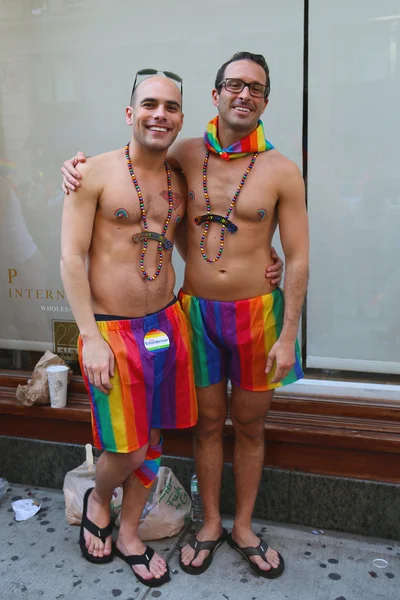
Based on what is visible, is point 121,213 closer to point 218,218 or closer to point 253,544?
point 218,218

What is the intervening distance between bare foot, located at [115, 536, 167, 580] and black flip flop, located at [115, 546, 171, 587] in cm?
1

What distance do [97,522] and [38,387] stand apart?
3.18ft

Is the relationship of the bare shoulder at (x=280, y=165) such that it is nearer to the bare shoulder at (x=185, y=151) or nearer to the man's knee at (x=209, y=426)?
the bare shoulder at (x=185, y=151)

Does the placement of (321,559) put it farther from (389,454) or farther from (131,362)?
(131,362)

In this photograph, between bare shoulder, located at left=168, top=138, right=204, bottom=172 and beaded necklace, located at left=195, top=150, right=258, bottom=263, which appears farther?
bare shoulder, located at left=168, top=138, right=204, bottom=172

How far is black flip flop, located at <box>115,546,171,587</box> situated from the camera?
2.71 metres

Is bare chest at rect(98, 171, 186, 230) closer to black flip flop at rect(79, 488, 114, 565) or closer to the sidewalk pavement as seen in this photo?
black flip flop at rect(79, 488, 114, 565)

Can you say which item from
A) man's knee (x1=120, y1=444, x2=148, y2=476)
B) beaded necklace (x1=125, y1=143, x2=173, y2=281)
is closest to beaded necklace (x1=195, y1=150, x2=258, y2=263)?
beaded necklace (x1=125, y1=143, x2=173, y2=281)

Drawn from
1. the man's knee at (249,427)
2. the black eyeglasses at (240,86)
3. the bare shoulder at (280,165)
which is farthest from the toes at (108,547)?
the black eyeglasses at (240,86)

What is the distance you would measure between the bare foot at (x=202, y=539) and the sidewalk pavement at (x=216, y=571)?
0.06 metres

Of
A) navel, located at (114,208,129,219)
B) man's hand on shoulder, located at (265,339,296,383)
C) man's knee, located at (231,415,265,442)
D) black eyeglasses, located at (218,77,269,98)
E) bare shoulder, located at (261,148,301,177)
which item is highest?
black eyeglasses, located at (218,77,269,98)

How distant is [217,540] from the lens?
9.68ft

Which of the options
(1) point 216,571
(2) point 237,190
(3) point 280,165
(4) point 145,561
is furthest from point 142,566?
(3) point 280,165

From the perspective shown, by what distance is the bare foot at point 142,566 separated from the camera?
108 inches
